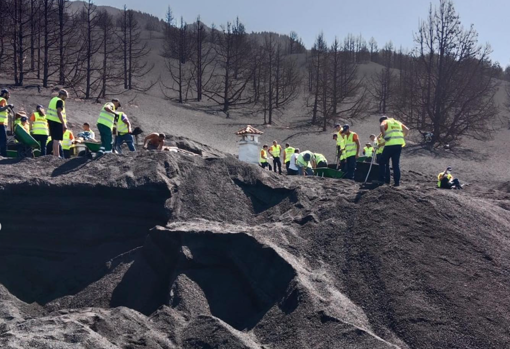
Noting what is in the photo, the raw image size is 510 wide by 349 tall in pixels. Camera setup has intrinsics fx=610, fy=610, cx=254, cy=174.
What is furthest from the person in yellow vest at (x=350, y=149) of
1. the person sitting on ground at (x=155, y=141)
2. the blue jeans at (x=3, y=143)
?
the blue jeans at (x=3, y=143)

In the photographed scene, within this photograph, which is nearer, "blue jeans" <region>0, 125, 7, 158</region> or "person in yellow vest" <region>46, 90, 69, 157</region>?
"person in yellow vest" <region>46, 90, 69, 157</region>

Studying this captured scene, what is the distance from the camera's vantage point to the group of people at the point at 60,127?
1324 cm

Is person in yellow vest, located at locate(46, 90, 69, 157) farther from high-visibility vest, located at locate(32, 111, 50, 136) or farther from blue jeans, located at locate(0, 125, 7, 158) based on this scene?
blue jeans, located at locate(0, 125, 7, 158)

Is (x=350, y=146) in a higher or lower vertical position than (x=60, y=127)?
lower

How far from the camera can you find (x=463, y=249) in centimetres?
1006

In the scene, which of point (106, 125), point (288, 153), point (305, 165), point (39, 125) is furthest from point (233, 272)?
point (288, 153)

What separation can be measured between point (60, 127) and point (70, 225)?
302 cm

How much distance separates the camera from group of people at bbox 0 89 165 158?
13242 mm

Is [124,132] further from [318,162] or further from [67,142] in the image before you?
Answer: [318,162]

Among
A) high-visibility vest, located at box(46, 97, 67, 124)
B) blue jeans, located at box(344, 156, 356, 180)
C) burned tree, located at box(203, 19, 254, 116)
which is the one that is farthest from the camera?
burned tree, located at box(203, 19, 254, 116)

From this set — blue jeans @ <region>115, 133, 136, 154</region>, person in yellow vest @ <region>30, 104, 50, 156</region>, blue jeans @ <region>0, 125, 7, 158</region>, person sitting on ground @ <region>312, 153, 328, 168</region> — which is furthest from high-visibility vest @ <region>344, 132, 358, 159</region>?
blue jeans @ <region>0, 125, 7, 158</region>

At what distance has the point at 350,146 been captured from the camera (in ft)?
51.1

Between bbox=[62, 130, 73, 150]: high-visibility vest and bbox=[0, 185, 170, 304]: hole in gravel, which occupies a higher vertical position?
bbox=[62, 130, 73, 150]: high-visibility vest

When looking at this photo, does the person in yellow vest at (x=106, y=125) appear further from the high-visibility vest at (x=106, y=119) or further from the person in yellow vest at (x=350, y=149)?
the person in yellow vest at (x=350, y=149)
